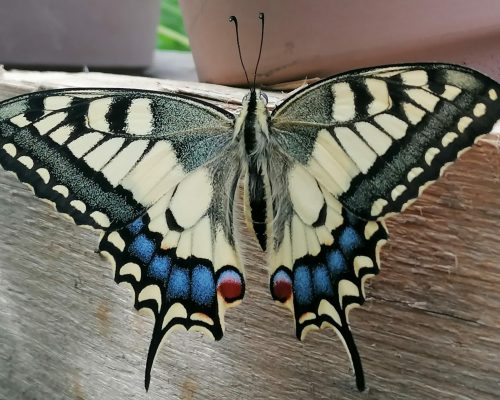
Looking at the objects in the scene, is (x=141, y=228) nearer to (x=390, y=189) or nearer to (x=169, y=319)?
(x=169, y=319)

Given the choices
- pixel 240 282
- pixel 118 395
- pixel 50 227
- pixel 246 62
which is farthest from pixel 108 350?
pixel 246 62

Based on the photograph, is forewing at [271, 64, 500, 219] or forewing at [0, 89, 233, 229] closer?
forewing at [271, 64, 500, 219]

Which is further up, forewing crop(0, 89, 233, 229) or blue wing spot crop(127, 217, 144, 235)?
forewing crop(0, 89, 233, 229)

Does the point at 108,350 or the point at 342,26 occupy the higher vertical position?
the point at 342,26

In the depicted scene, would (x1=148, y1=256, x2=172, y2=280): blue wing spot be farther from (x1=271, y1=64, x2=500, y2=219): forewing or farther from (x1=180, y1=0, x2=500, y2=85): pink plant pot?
(x1=180, y1=0, x2=500, y2=85): pink plant pot

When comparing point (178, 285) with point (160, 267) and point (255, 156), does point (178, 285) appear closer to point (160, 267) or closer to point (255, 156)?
point (160, 267)

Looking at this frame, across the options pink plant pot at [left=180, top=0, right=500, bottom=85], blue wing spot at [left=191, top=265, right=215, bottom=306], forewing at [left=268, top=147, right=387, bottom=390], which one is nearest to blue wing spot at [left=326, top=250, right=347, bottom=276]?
forewing at [left=268, top=147, right=387, bottom=390]
